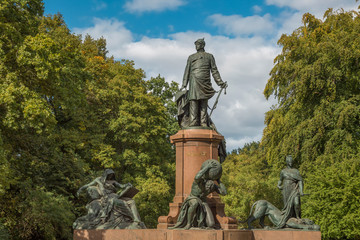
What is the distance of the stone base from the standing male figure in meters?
3.09

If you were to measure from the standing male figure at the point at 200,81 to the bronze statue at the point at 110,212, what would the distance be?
8.69 ft

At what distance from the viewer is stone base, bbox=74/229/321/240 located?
32.0 feet

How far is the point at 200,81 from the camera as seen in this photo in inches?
486

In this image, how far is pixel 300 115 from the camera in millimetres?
25906

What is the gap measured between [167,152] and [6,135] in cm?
1336

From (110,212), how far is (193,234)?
284cm

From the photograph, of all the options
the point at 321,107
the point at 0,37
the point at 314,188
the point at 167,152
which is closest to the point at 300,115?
the point at 321,107

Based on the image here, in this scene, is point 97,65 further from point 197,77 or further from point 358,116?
point 197,77

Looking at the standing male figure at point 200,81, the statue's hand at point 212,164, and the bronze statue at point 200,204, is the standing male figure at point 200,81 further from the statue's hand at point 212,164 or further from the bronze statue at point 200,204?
the bronze statue at point 200,204

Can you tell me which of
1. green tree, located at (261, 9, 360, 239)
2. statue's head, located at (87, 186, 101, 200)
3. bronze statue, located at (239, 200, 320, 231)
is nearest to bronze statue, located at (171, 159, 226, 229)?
bronze statue, located at (239, 200, 320, 231)

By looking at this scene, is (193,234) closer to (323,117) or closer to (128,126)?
(323,117)

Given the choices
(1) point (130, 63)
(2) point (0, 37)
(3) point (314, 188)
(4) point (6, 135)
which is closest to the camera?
(2) point (0, 37)

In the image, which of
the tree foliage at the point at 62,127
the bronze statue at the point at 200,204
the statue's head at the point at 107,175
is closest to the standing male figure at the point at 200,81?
the bronze statue at the point at 200,204

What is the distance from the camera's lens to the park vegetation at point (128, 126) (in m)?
16.8
